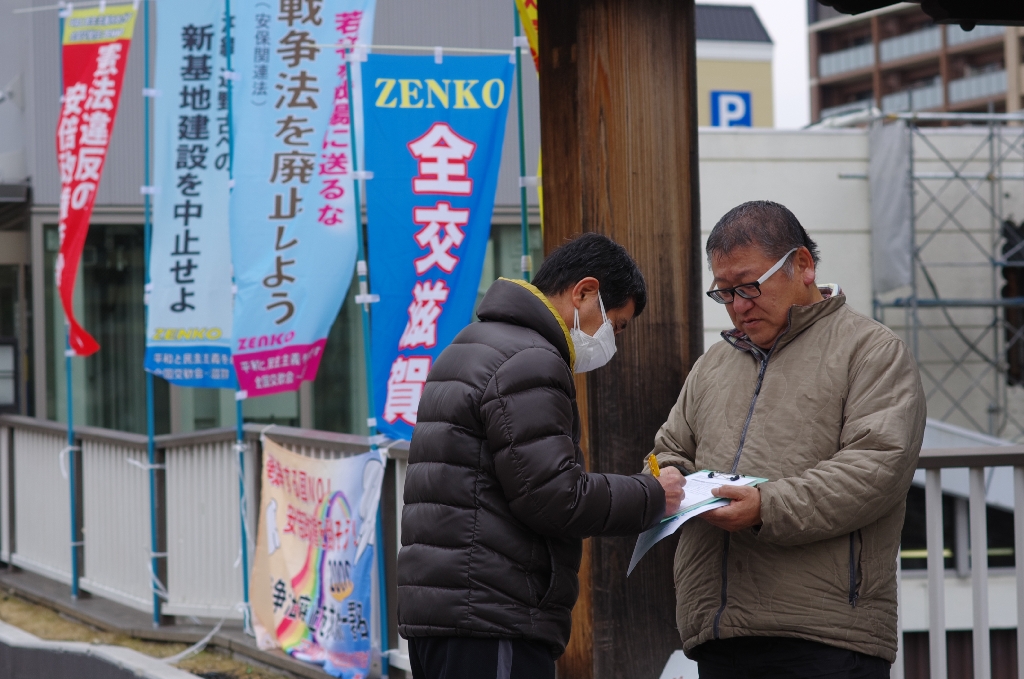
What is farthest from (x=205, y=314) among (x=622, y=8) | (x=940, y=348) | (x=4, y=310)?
(x=940, y=348)

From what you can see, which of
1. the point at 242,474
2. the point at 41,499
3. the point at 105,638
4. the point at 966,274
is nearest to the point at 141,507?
the point at 105,638

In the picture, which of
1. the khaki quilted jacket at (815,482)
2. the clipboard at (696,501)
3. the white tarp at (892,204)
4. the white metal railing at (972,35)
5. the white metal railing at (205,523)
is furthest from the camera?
the white metal railing at (972,35)

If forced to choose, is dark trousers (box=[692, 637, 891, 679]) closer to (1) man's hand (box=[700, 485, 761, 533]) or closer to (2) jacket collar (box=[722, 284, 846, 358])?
(1) man's hand (box=[700, 485, 761, 533])

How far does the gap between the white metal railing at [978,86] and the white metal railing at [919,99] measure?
1.00 metres

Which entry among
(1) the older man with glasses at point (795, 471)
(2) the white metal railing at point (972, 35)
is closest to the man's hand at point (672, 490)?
(1) the older man with glasses at point (795, 471)

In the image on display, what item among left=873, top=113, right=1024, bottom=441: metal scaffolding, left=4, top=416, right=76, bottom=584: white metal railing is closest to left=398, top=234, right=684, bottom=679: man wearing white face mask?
left=4, top=416, right=76, bottom=584: white metal railing

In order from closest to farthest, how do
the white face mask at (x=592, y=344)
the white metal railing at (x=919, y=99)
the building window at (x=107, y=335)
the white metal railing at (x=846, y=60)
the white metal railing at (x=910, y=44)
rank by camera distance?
1. the white face mask at (x=592, y=344)
2. the building window at (x=107, y=335)
3. the white metal railing at (x=919, y=99)
4. the white metal railing at (x=910, y=44)
5. the white metal railing at (x=846, y=60)

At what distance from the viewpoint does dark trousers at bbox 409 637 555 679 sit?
2.62 metres

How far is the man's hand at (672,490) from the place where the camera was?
2.73 m

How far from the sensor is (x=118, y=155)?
38.1ft

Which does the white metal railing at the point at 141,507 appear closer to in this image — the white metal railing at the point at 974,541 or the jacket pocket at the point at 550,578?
the white metal railing at the point at 974,541

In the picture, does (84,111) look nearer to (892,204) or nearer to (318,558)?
(318,558)

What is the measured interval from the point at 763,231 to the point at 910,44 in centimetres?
5689

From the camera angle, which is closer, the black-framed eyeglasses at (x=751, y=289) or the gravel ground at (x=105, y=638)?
the black-framed eyeglasses at (x=751, y=289)
